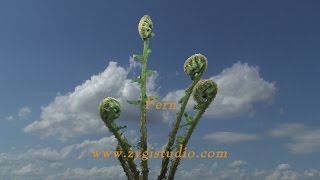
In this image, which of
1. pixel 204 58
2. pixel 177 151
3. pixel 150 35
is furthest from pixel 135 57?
pixel 177 151

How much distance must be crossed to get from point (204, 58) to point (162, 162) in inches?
122

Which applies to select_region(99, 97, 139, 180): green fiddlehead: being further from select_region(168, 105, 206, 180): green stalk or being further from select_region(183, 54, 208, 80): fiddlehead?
select_region(183, 54, 208, 80): fiddlehead

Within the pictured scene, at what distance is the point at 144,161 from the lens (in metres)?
12.9

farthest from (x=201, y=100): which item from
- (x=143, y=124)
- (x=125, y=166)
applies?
(x=125, y=166)

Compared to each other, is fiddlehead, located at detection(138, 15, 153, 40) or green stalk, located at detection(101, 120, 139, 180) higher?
fiddlehead, located at detection(138, 15, 153, 40)

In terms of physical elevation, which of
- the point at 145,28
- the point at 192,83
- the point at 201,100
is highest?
the point at 145,28

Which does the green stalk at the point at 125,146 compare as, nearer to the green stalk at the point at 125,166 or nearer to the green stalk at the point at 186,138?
the green stalk at the point at 125,166

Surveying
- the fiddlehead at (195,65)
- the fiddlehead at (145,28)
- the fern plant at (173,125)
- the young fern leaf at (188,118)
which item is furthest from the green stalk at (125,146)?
the fiddlehead at (145,28)

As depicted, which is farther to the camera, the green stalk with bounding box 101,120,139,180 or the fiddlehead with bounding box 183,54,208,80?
the fiddlehead with bounding box 183,54,208,80

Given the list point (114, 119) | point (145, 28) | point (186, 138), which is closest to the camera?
point (114, 119)

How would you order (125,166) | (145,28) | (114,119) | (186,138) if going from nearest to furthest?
(114,119) < (186,138) < (125,166) < (145,28)

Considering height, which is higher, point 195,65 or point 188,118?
point 195,65

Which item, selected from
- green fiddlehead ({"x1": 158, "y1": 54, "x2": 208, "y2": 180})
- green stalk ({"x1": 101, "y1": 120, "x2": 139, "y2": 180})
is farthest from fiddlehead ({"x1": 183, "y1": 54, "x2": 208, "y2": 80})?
green stalk ({"x1": 101, "y1": 120, "x2": 139, "y2": 180})

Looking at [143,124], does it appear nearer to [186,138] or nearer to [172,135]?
[172,135]
